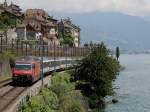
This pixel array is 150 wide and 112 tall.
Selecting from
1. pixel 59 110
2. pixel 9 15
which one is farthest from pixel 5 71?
pixel 9 15

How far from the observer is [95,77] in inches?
3019

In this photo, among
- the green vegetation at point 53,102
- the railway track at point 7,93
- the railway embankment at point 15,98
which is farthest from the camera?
the railway track at point 7,93

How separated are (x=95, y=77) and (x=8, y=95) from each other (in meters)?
28.7

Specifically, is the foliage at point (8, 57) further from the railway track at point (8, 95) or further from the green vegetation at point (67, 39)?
the green vegetation at point (67, 39)

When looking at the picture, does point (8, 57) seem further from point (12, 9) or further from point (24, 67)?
point (12, 9)

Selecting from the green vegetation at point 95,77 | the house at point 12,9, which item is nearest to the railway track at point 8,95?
the green vegetation at point 95,77

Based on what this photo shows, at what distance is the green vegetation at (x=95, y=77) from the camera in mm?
75400

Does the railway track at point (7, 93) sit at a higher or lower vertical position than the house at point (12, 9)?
lower

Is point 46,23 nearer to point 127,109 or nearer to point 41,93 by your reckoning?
point 127,109

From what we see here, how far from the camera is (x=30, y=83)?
193 ft

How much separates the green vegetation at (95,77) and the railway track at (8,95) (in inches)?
748

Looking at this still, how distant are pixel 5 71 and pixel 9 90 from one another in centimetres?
1778

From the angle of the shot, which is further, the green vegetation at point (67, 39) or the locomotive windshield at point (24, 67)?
the green vegetation at point (67, 39)

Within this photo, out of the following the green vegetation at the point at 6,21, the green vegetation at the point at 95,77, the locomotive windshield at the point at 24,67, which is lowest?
the green vegetation at the point at 95,77
